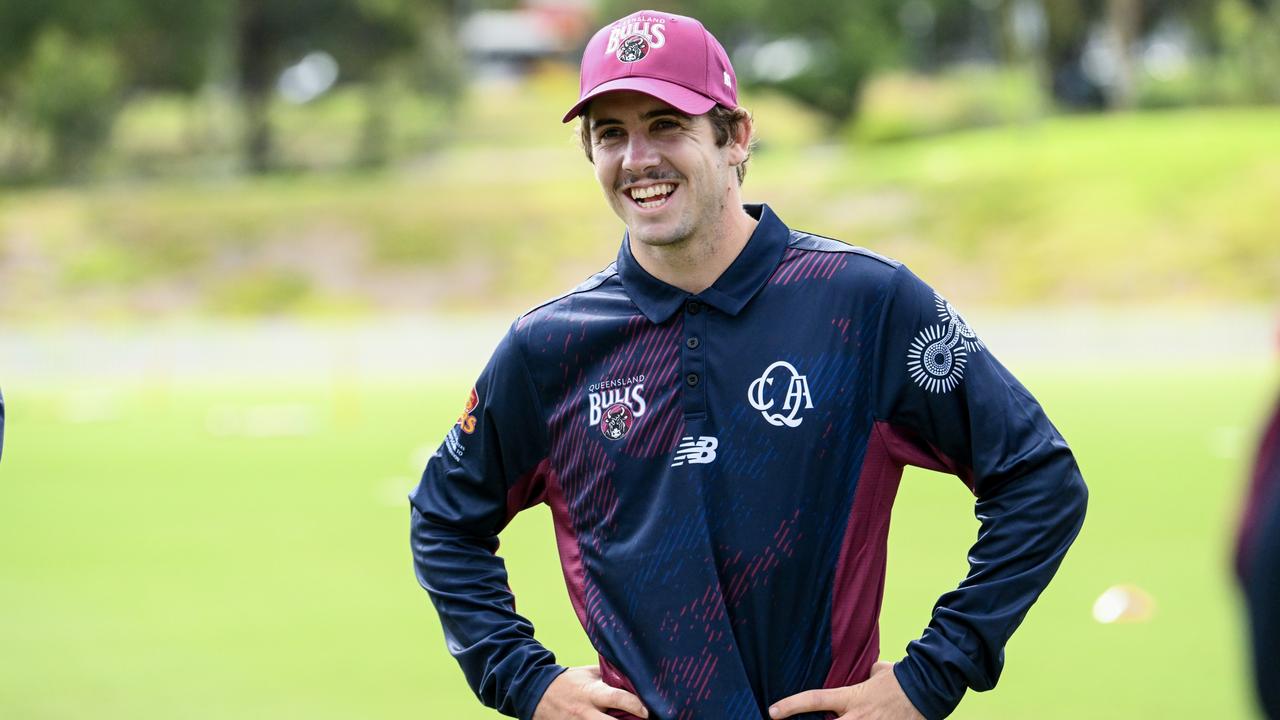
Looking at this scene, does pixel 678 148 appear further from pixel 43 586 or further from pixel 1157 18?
pixel 1157 18

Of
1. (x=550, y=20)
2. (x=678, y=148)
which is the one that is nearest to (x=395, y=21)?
(x=550, y=20)

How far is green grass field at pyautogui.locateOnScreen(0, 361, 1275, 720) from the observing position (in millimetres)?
6859

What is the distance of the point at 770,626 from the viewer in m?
2.84

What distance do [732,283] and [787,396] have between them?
0.73 feet

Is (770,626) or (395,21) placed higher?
(395,21)

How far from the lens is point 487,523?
10.4ft

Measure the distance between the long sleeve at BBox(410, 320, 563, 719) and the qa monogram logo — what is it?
1.32 ft

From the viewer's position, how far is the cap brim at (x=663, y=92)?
2926mm

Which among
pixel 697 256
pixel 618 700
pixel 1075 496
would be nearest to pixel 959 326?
pixel 1075 496

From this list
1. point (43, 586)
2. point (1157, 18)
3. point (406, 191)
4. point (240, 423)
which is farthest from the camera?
point (1157, 18)

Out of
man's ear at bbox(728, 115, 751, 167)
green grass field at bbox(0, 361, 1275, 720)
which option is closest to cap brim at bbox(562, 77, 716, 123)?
man's ear at bbox(728, 115, 751, 167)

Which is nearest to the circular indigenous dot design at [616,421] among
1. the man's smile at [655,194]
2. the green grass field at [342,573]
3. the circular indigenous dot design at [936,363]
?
the man's smile at [655,194]

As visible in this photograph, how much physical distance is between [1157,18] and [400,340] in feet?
84.3

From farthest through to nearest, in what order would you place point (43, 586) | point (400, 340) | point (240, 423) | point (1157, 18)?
point (1157, 18), point (400, 340), point (240, 423), point (43, 586)
